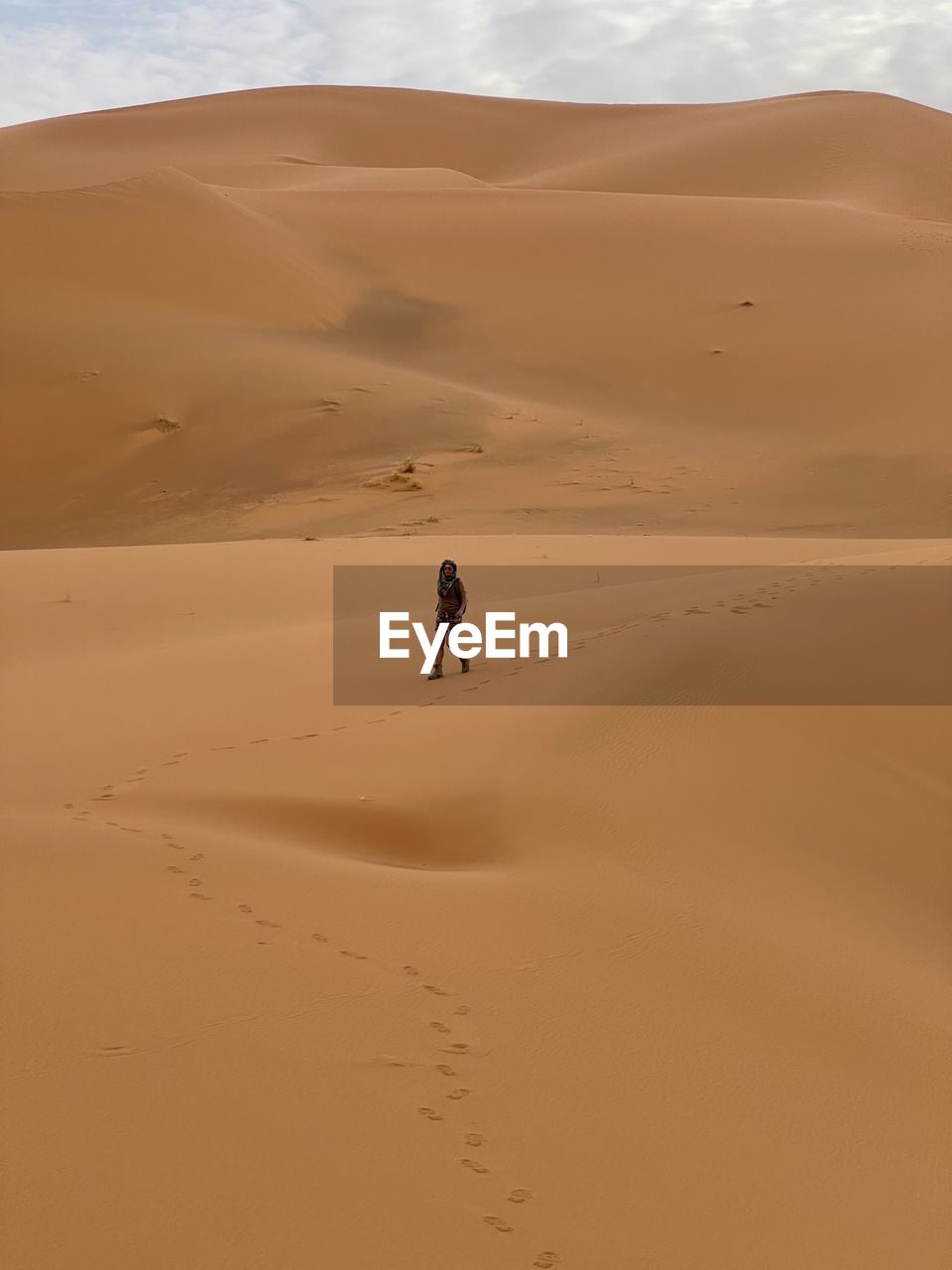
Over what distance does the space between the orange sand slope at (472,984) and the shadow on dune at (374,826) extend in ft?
0.08

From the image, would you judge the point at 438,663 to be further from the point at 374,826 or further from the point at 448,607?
the point at 374,826

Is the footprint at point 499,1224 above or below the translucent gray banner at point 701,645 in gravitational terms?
below

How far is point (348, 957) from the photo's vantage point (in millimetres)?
4742

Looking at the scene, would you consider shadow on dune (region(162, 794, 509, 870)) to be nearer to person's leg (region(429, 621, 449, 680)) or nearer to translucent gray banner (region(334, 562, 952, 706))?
translucent gray banner (region(334, 562, 952, 706))

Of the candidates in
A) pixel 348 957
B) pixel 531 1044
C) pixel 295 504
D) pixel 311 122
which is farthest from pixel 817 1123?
pixel 311 122

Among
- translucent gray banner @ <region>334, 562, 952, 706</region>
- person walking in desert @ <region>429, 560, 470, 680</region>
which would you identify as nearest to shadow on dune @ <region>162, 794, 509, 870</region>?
translucent gray banner @ <region>334, 562, 952, 706</region>

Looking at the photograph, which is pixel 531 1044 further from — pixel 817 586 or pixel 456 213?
pixel 456 213

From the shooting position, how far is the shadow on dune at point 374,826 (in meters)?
6.13

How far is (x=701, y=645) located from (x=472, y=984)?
4.36 m

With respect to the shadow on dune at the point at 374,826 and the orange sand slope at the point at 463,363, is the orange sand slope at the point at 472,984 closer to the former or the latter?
the shadow on dune at the point at 374,826

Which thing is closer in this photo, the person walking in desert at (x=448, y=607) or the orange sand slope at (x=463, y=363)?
the person walking in desert at (x=448, y=607)

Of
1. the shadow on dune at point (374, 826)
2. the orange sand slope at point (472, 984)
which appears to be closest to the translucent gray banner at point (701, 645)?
the orange sand slope at point (472, 984)

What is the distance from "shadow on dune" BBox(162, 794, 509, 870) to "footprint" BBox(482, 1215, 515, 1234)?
8.66 feet

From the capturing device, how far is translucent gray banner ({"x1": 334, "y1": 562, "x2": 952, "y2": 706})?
8.19m
